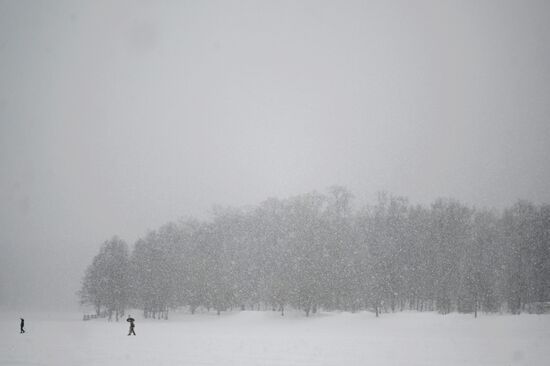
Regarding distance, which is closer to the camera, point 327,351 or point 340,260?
point 327,351

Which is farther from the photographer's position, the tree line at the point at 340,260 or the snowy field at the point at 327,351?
the tree line at the point at 340,260

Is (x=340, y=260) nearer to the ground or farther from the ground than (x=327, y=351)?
farther from the ground

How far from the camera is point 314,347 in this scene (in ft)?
82.1

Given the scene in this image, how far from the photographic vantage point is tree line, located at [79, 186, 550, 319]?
177 ft

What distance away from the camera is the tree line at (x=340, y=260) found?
53812mm

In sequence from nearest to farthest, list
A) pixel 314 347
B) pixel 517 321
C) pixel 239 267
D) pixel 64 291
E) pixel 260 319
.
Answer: pixel 314 347 < pixel 517 321 < pixel 260 319 < pixel 239 267 < pixel 64 291

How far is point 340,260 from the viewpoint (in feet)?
179

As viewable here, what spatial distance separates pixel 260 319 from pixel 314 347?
29112mm

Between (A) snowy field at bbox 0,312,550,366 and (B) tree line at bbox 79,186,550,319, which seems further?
(B) tree line at bbox 79,186,550,319

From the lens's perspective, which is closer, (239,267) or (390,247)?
(390,247)

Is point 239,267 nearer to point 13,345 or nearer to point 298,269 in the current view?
point 298,269

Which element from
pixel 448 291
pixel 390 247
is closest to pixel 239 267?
pixel 390 247

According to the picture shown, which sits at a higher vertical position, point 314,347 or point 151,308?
point 314,347

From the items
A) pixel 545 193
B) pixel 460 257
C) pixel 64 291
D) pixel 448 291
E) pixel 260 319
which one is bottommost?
pixel 64 291
